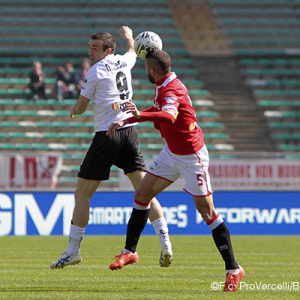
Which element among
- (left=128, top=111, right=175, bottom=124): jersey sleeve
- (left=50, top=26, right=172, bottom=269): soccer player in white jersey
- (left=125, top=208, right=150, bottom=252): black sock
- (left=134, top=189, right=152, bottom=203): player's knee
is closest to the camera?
(left=128, top=111, right=175, bottom=124): jersey sleeve

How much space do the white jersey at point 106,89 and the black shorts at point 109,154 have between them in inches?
5.4

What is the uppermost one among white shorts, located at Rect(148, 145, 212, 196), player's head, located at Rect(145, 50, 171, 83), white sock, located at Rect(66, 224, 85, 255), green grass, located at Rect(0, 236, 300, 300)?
player's head, located at Rect(145, 50, 171, 83)

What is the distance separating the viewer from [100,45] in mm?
7449

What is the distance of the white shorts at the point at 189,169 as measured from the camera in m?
6.40

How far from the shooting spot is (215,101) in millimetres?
24516

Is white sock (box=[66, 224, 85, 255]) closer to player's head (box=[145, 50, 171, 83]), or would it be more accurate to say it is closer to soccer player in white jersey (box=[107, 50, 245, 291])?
soccer player in white jersey (box=[107, 50, 245, 291])

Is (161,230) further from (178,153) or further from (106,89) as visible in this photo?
(106,89)

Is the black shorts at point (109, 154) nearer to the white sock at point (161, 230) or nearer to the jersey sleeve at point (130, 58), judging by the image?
the white sock at point (161, 230)

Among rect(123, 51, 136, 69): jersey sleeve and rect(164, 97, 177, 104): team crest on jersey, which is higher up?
→ rect(123, 51, 136, 69): jersey sleeve

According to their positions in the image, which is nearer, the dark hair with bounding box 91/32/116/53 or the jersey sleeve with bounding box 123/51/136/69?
the dark hair with bounding box 91/32/116/53

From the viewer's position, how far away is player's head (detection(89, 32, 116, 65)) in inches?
292

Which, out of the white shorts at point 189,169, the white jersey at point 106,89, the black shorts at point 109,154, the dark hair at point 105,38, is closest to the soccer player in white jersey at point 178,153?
the white shorts at point 189,169

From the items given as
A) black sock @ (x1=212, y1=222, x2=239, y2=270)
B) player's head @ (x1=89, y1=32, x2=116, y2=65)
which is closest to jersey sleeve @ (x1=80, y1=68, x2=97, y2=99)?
player's head @ (x1=89, y1=32, x2=116, y2=65)

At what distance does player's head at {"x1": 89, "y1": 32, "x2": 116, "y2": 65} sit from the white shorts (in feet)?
4.36
